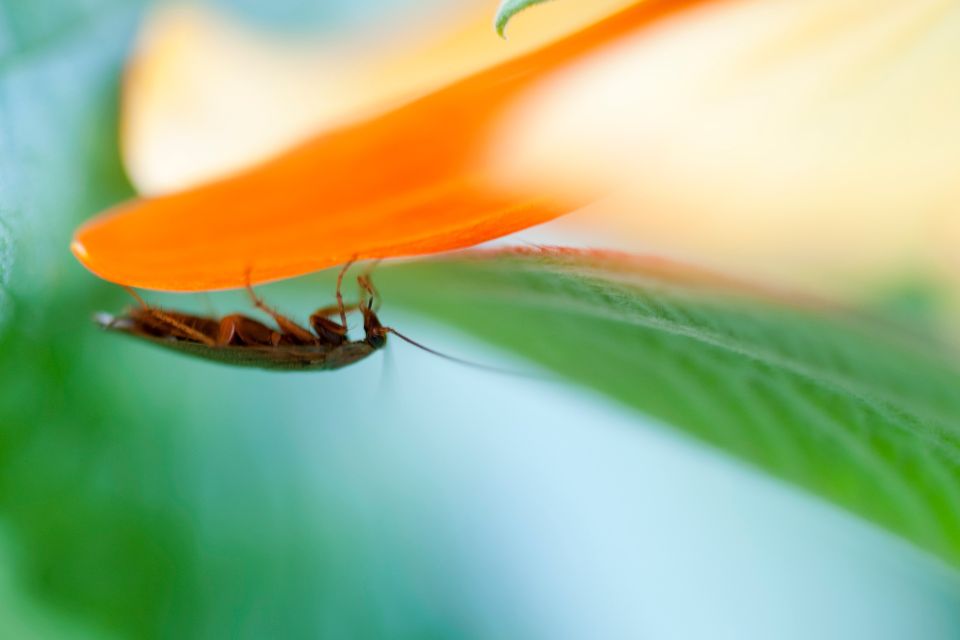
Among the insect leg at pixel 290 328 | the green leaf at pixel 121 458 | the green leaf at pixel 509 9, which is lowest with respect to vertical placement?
the green leaf at pixel 121 458

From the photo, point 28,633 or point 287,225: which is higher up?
point 287,225

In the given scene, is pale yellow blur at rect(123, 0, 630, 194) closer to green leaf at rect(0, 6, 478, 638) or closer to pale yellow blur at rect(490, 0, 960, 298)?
green leaf at rect(0, 6, 478, 638)

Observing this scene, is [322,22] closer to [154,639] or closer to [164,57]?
Answer: [164,57]

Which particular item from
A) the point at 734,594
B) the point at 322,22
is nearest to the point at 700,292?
the point at 734,594

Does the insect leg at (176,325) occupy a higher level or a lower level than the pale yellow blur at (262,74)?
lower

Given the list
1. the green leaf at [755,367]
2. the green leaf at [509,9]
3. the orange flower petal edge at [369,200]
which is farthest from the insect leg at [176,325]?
the green leaf at [509,9]

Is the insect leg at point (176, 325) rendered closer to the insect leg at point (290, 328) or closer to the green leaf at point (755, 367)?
the insect leg at point (290, 328)

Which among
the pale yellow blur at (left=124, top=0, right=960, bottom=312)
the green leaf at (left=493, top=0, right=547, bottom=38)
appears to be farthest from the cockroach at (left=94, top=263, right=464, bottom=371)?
the green leaf at (left=493, top=0, right=547, bottom=38)
